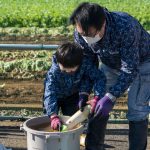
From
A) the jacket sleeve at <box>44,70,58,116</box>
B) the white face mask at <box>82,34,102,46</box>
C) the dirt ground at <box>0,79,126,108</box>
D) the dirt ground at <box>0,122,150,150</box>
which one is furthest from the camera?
the dirt ground at <box>0,79,126,108</box>

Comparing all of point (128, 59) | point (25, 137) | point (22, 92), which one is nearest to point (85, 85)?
point (128, 59)

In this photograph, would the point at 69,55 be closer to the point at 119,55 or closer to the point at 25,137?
the point at 119,55

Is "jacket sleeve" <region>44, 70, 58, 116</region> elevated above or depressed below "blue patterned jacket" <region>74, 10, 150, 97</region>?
below

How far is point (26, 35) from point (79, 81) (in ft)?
29.5

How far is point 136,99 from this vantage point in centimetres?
423

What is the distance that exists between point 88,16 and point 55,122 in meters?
0.91

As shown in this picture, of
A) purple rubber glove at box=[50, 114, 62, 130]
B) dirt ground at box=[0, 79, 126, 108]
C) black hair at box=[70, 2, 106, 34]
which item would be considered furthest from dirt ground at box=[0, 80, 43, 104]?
black hair at box=[70, 2, 106, 34]

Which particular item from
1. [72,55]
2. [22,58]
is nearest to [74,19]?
[72,55]

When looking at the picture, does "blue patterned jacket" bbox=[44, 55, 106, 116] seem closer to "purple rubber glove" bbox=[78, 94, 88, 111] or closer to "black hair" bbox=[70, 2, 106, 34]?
"purple rubber glove" bbox=[78, 94, 88, 111]

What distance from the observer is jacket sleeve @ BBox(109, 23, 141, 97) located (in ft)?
12.8

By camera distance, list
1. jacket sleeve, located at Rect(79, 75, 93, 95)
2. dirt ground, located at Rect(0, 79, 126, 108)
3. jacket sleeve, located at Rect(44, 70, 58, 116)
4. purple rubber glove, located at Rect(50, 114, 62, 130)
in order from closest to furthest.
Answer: purple rubber glove, located at Rect(50, 114, 62, 130)
jacket sleeve, located at Rect(44, 70, 58, 116)
jacket sleeve, located at Rect(79, 75, 93, 95)
dirt ground, located at Rect(0, 79, 126, 108)

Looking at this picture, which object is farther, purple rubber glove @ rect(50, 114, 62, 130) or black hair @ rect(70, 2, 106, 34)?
purple rubber glove @ rect(50, 114, 62, 130)

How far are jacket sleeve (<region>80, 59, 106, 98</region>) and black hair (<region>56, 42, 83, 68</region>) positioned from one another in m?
0.24

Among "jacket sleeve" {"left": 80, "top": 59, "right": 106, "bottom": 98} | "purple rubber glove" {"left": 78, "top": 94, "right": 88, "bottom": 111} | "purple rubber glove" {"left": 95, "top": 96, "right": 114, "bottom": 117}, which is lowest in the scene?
"purple rubber glove" {"left": 78, "top": 94, "right": 88, "bottom": 111}
